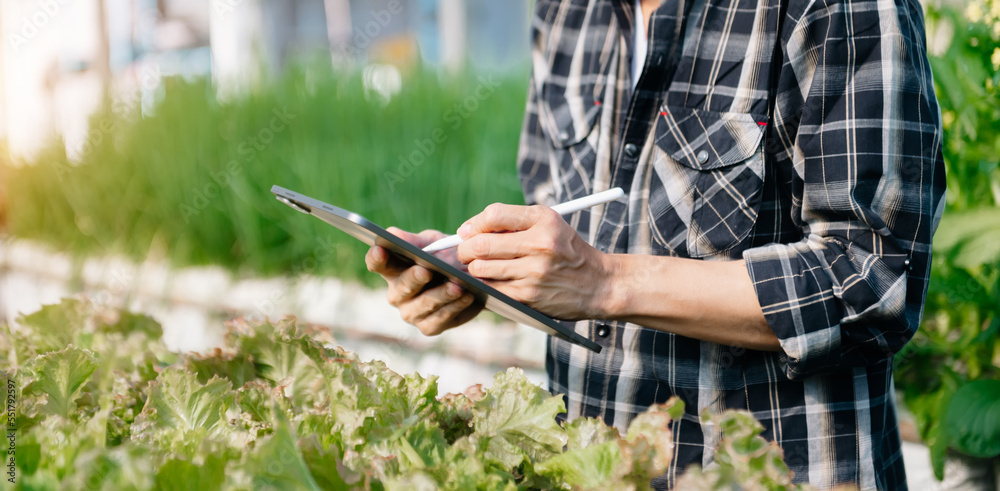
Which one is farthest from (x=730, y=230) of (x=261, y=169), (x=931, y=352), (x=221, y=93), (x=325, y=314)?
(x=221, y=93)

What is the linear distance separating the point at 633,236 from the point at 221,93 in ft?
10.4

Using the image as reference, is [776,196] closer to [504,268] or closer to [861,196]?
[861,196]

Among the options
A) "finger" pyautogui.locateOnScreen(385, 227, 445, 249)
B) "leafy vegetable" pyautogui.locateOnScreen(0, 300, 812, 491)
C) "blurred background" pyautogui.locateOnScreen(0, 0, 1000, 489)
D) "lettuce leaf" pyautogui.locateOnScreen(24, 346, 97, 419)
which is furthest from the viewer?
"blurred background" pyautogui.locateOnScreen(0, 0, 1000, 489)

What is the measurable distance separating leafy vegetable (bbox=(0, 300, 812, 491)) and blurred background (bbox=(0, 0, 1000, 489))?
1327 mm

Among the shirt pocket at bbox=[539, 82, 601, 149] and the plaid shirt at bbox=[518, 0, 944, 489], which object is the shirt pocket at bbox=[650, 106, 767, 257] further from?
the shirt pocket at bbox=[539, 82, 601, 149]

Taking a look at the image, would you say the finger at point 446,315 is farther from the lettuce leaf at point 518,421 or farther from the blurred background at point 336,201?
the blurred background at point 336,201

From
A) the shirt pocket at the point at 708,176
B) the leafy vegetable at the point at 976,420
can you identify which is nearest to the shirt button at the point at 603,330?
the shirt pocket at the point at 708,176

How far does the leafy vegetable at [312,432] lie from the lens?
463 mm

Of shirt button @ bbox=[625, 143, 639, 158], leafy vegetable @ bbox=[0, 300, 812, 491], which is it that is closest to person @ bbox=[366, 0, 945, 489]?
shirt button @ bbox=[625, 143, 639, 158]

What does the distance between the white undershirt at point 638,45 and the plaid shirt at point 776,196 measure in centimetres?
2

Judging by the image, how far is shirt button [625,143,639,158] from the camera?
3.83ft

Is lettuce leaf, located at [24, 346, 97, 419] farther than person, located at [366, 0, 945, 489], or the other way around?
person, located at [366, 0, 945, 489]

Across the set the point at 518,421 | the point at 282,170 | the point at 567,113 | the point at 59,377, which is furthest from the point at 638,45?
the point at 282,170

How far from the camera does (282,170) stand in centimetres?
308
